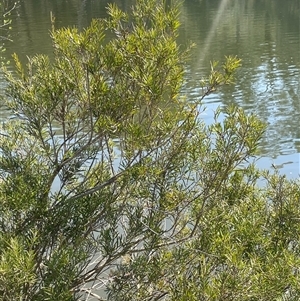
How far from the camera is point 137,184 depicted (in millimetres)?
2076

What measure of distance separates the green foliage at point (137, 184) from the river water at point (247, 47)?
1.44 ft

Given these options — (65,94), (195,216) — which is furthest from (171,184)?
(65,94)

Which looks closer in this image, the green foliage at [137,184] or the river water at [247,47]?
the green foliage at [137,184]

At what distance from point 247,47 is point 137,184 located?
15.0 metres

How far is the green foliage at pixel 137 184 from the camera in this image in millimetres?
1802

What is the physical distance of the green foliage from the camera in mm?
1802

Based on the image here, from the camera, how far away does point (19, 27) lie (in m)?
20.1

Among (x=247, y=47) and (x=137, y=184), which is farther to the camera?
(x=247, y=47)

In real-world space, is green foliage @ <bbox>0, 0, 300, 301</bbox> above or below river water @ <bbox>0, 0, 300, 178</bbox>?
above

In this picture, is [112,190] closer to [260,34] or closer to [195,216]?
[195,216]

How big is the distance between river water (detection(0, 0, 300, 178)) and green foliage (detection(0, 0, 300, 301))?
1.44 ft

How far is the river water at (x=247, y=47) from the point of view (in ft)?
30.2

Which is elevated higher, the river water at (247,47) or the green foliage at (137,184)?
the green foliage at (137,184)

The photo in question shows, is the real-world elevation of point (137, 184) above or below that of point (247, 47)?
above
